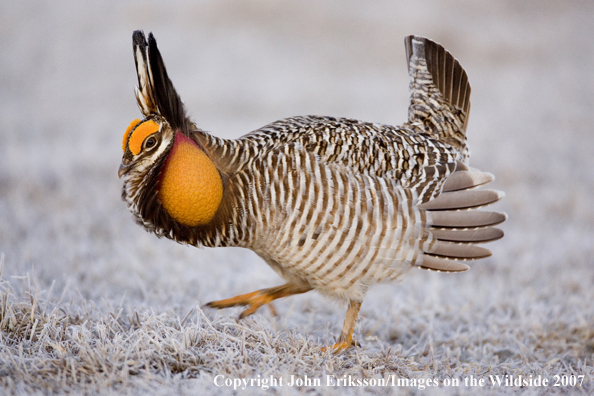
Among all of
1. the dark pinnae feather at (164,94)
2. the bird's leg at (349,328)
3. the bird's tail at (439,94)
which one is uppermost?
the bird's tail at (439,94)

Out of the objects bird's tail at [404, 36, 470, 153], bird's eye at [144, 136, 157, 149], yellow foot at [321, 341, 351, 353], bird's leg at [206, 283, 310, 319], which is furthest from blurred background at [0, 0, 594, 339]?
bird's tail at [404, 36, 470, 153]

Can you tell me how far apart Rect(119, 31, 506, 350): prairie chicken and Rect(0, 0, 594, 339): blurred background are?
795 mm

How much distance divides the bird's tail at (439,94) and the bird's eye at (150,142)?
69.9 inches

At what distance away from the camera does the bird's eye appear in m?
2.67

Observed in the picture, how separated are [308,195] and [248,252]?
2.82 m

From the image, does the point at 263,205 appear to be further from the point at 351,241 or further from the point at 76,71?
the point at 76,71

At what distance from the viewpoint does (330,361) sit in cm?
261

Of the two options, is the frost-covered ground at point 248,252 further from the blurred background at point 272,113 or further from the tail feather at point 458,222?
the tail feather at point 458,222

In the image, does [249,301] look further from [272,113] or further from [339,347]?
[272,113]

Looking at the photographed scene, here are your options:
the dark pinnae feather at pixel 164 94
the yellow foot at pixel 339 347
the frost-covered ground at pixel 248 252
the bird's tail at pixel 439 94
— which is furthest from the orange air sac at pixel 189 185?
the bird's tail at pixel 439 94

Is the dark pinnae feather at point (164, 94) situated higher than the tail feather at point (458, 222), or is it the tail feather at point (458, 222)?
the dark pinnae feather at point (164, 94)

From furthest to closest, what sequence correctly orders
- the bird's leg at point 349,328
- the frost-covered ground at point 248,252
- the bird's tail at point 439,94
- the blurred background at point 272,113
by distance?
the blurred background at point 272,113 → the bird's tail at point 439,94 → the bird's leg at point 349,328 → the frost-covered ground at point 248,252

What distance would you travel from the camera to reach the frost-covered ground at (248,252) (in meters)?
2.64

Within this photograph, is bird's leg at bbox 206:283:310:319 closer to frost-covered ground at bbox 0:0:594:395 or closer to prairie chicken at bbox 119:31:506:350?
prairie chicken at bbox 119:31:506:350
